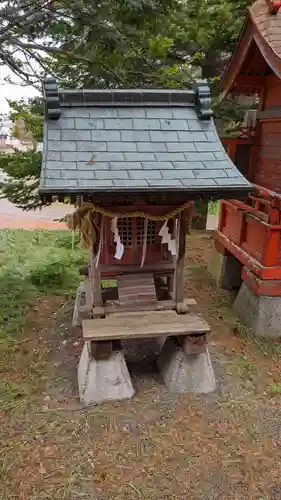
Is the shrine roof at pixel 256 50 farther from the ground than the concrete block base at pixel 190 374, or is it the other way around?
the shrine roof at pixel 256 50

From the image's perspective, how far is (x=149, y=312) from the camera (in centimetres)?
526

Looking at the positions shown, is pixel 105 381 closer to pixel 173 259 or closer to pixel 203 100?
pixel 173 259

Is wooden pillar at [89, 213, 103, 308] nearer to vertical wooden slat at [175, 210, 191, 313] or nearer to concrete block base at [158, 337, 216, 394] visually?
vertical wooden slat at [175, 210, 191, 313]

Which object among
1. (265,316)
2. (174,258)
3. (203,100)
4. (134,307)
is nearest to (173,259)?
(174,258)

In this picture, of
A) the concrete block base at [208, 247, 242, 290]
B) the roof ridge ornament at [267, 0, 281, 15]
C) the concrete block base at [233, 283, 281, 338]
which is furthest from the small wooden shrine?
the concrete block base at [208, 247, 242, 290]

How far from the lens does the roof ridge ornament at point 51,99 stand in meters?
Answer: 4.59

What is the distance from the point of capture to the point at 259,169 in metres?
7.41

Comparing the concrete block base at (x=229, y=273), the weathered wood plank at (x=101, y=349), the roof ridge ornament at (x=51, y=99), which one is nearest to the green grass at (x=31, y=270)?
the weathered wood plank at (x=101, y=349)

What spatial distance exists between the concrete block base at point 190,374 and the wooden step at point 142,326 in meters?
0.45

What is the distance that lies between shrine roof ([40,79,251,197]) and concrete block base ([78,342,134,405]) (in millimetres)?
2232

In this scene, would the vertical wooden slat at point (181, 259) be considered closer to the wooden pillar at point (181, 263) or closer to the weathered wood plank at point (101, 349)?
the wooden pillar at point (181, 263)

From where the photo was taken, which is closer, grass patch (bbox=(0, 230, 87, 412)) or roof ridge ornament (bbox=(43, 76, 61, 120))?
roof ridge ornament (bbox=(43, 76, 61, 120))

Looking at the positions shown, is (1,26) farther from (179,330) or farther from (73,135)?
(179,330)

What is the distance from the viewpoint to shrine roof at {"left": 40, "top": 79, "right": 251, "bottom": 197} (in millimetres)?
4113
